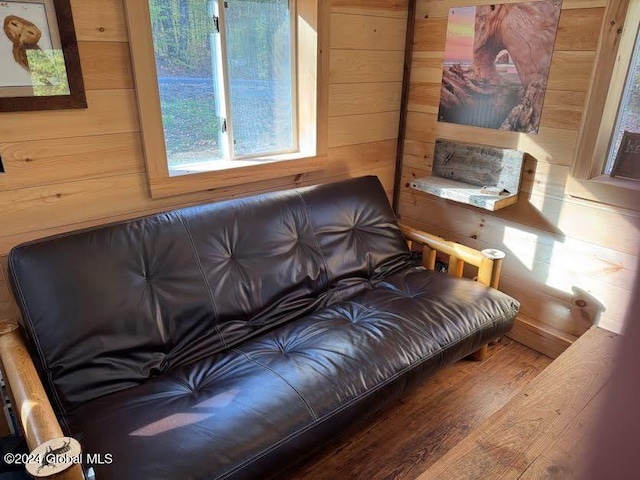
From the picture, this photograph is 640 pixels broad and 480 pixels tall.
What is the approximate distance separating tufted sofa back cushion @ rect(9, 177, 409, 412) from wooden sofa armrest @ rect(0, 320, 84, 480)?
0.07 m

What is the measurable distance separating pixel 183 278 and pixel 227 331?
27 cm

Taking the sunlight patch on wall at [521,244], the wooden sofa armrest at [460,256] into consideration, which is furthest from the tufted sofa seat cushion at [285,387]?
the sunlight patch on wall at [521,244]

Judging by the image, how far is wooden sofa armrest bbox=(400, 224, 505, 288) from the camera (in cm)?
210

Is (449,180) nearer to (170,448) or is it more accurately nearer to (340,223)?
(340,223)

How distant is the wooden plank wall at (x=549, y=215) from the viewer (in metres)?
1.91

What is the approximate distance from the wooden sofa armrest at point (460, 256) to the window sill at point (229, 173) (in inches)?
26.7

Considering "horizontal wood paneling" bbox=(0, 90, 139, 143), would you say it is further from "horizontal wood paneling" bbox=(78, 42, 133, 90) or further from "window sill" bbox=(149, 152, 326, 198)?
"window sill" bbox=(149, 152, 326, 198)

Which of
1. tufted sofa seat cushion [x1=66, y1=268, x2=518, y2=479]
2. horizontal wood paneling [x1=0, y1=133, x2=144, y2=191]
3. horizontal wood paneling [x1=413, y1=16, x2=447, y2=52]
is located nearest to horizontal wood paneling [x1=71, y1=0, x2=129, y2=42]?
horizontal wood paneling [x1=0, y1=133, x2=144, y2=191]

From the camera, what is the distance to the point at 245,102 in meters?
2.16

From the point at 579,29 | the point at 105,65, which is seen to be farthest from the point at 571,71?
the point at 105,65

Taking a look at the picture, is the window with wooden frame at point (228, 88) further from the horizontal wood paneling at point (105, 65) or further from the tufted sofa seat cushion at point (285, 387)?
the tufted sofa seat cushion at point (285, 387)

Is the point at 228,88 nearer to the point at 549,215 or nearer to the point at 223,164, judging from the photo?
the point at 223,164

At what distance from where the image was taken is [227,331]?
1.76 m

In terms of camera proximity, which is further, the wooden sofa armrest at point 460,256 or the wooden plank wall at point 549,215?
the wooden sofa armrest at point 460,256
